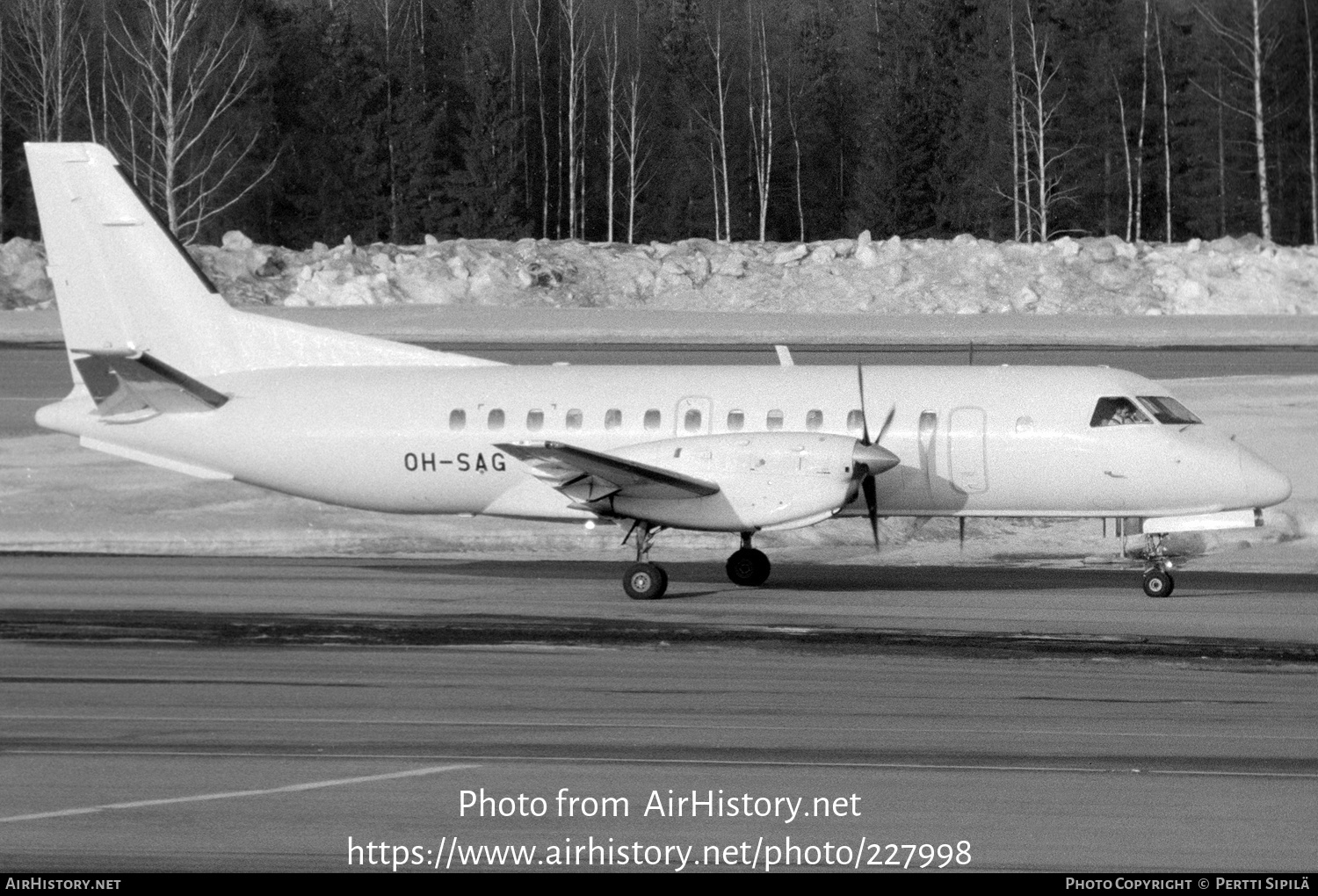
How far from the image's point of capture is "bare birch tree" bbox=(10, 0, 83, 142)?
56969 millimetres

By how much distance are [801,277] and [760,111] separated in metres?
19.9

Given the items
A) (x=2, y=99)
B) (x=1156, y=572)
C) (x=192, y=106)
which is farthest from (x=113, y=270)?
(x=2, y=99)

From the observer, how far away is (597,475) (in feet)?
60.6

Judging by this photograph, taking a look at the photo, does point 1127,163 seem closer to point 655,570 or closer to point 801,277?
point 801,277

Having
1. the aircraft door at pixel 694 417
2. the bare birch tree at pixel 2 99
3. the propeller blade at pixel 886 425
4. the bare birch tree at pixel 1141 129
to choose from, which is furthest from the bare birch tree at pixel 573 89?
the propeller blade at pixel 886 425

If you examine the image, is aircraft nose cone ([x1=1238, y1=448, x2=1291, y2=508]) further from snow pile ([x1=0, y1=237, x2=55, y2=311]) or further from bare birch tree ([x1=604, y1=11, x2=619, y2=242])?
bare birch tree ([x1=604, y1=11, x2=619, y2=242])

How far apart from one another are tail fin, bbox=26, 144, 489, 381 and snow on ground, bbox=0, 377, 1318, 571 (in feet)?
11.1

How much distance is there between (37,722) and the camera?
12062 millimetres

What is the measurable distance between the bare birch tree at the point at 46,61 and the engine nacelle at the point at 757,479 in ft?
137

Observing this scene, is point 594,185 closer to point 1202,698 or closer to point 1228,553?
point 1228,553

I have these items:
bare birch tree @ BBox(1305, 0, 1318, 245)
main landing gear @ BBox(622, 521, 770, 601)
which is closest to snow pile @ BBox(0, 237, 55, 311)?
main landing gear @ BBox(622, 521, 770, 601)

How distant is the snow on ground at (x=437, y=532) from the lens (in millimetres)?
23484

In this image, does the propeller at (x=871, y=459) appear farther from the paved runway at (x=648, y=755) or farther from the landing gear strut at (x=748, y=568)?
the paved runway at (x=648, y=755)
